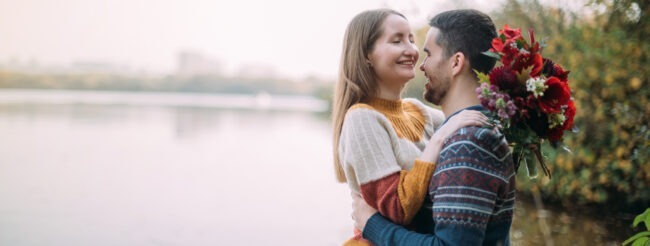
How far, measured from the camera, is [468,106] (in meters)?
2.13

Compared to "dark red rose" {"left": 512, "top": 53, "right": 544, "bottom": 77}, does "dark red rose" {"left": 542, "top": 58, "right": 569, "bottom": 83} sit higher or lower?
lower

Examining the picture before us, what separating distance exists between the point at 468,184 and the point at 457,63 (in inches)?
19.3

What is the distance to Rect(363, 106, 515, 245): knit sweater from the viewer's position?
1.83 meters

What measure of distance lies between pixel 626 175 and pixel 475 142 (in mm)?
5382

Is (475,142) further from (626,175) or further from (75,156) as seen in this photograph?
(75,156)

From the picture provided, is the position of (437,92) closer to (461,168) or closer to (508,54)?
(508,54)

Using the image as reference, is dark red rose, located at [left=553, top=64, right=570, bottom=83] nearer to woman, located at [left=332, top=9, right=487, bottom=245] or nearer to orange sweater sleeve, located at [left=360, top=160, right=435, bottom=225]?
woman, located at [left=332, top=9, right=487, bottom=245]

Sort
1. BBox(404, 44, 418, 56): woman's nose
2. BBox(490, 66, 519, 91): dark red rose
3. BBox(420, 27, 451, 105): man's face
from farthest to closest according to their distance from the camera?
BBox(404, 44, 418, 56): woman's nose, BBox(420, 27, 451, 105): man's face, BBox(490, 66, 519, 91): dark red rose

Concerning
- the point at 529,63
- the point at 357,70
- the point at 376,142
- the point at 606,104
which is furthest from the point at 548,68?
the point at 606,104

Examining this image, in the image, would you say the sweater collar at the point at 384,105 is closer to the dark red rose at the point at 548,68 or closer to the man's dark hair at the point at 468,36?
the man's dark hair at the point at 468,36

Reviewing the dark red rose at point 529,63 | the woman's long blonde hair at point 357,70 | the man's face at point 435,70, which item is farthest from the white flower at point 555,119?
the woman's long blonde hair at point 357,70

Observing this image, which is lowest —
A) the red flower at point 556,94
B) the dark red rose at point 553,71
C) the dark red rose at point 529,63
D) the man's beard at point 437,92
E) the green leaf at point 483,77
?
the man's beard at point 437,92

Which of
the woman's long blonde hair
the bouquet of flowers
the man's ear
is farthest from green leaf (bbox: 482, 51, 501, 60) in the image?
the woman's long blonde hair

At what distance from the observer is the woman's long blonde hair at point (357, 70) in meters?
2.50
